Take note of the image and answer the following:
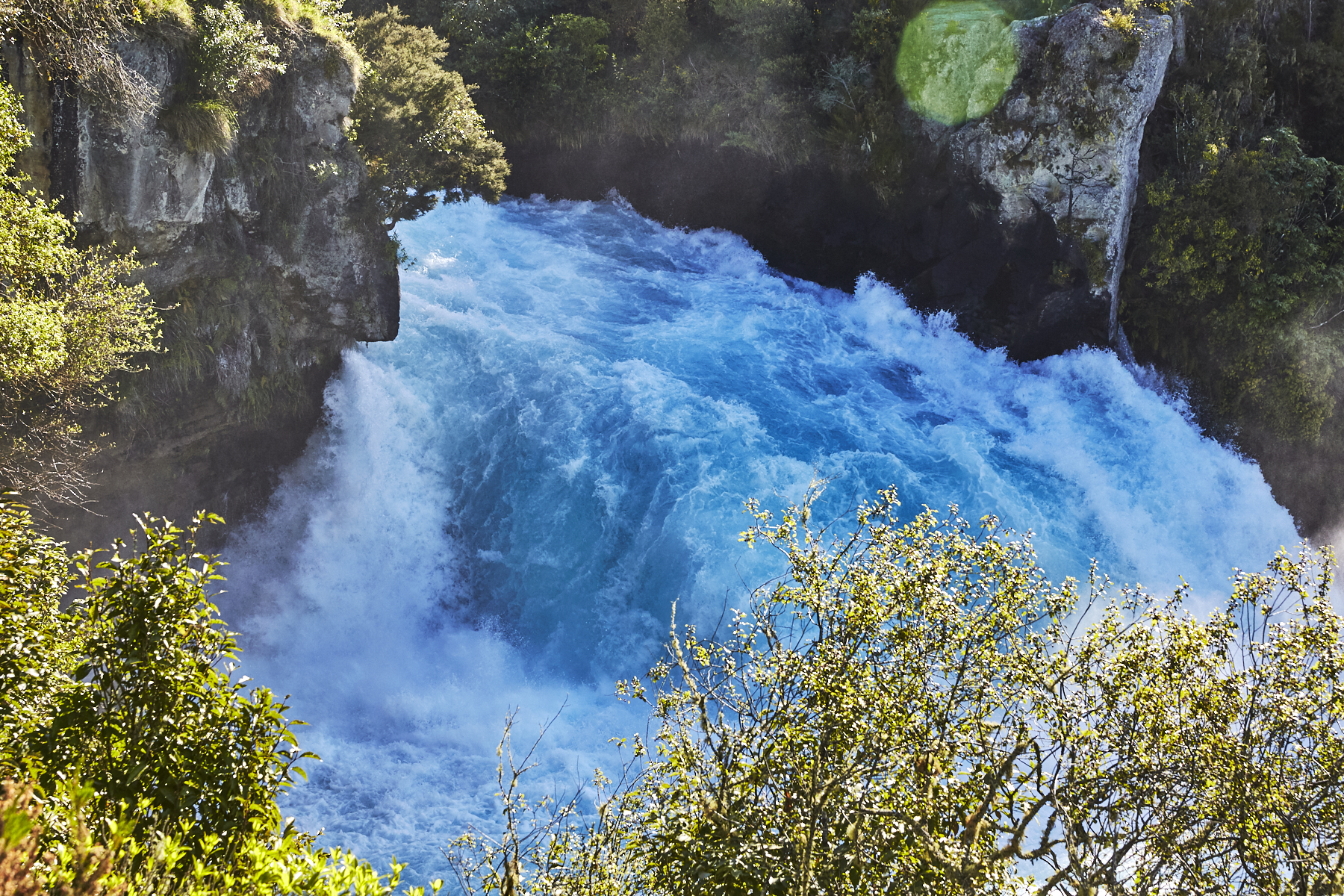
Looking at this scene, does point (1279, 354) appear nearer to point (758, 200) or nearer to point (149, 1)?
point (758, 200)

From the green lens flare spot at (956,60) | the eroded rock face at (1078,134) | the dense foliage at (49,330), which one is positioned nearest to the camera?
the dense foliage at (49,330)

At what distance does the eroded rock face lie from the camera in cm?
2125

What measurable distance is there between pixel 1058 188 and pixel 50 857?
25.5 metres

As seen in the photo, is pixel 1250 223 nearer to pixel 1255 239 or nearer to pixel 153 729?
pixel 1255 239

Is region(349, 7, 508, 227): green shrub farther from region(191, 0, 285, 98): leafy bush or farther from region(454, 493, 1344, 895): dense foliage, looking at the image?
region(454, 493, 1344, 895): dense foliage

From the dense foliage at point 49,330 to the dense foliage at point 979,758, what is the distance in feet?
32.6

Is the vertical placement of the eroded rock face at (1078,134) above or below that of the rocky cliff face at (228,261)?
above

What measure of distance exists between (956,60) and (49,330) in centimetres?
2441

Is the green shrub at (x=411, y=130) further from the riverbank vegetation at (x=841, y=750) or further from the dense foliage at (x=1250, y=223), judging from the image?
the dense foliage at (x=1250, y=223)

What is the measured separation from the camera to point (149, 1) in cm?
1364

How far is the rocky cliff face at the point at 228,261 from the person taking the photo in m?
13.9

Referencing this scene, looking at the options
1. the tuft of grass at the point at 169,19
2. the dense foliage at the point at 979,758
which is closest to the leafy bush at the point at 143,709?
the dense foliage at the point at 979,758

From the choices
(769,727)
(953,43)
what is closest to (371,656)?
(769,727)

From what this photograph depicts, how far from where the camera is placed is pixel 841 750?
6965mm
